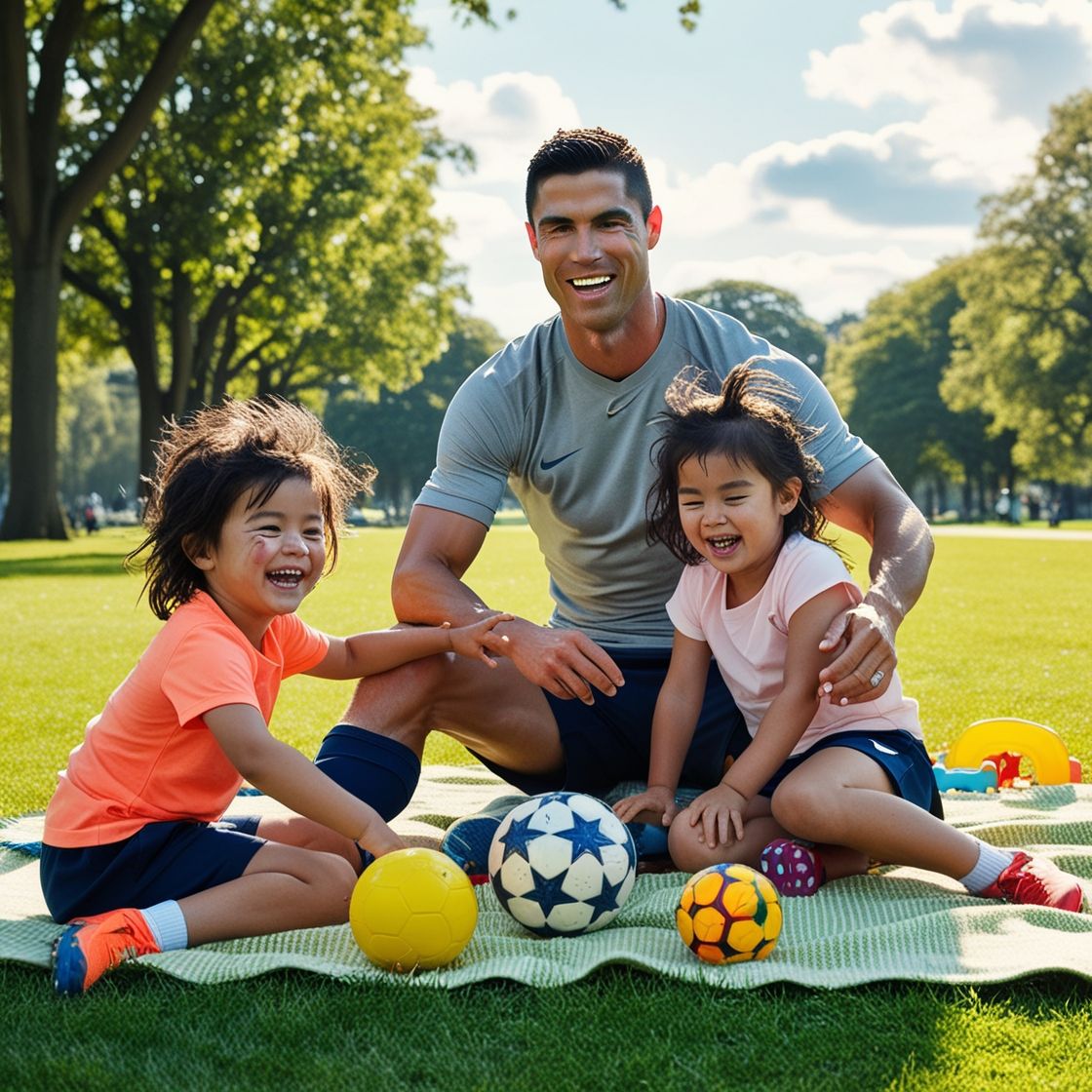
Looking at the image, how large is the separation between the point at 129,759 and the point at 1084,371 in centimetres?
4831

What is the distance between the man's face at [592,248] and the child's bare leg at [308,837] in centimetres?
208

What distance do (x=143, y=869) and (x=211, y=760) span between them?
0.34 meters

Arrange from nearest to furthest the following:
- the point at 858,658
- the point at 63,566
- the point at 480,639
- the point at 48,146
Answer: the point at 858,658 < the point at 480,639 < the point at 63,566 < the point at 48,146

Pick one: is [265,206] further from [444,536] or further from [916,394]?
[916,394]

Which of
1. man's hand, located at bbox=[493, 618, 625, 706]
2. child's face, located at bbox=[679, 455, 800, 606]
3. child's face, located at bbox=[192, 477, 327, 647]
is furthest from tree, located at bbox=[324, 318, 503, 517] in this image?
child's face, located at bbox=[192, 477, 327, 647]

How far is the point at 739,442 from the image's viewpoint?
4.26 meters

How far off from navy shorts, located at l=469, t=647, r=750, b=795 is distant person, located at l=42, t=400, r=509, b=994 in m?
0.99

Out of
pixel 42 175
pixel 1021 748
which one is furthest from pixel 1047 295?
pixel 1021 748

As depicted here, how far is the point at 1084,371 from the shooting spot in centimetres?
4688

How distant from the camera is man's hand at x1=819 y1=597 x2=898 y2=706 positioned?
3.83 metres

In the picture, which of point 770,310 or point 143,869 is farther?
point 770,310

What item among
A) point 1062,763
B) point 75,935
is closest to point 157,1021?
point 75,935

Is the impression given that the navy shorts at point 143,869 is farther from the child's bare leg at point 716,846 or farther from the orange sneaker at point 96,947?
the child's bare leg at point 716,846

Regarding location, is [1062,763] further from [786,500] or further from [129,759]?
[129,759]
